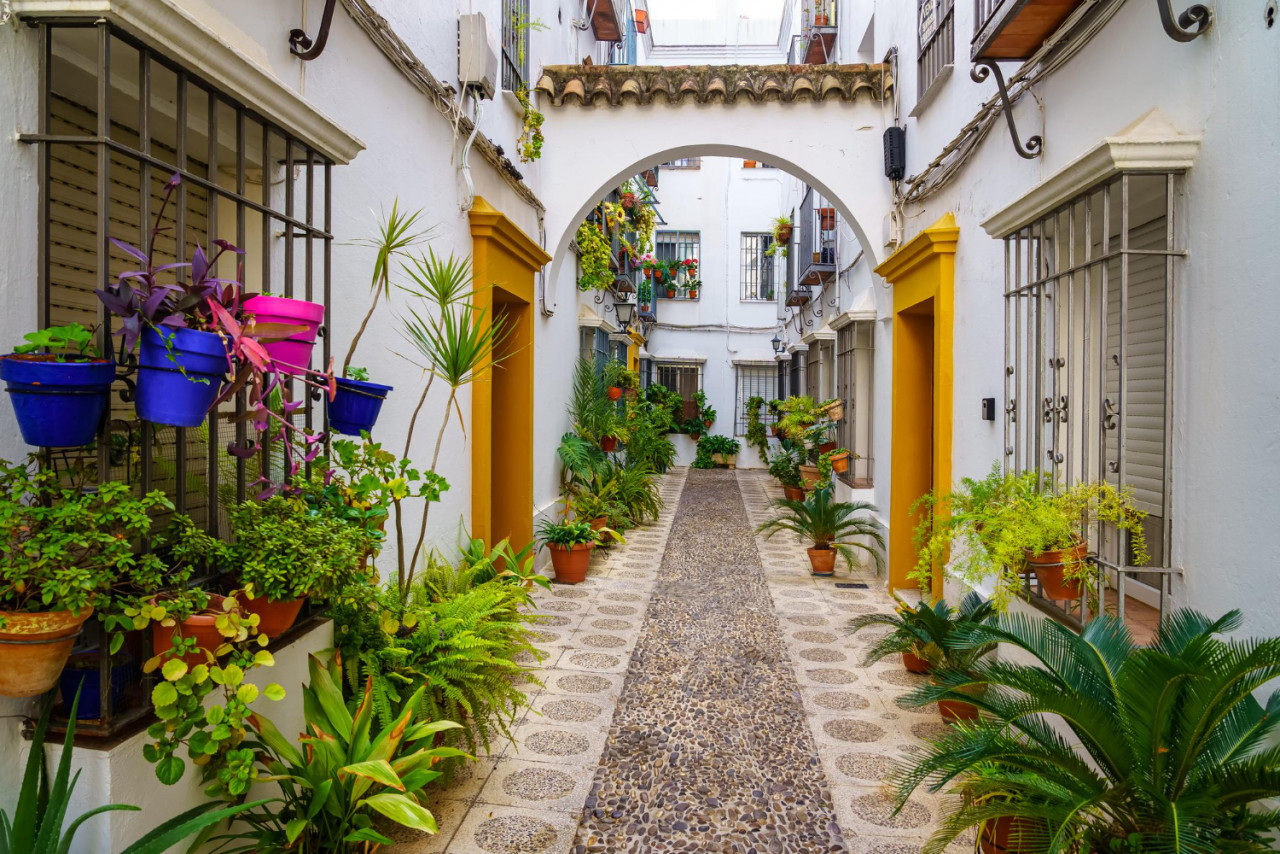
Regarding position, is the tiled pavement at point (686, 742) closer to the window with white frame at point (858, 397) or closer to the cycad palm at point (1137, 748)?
the cycad palm at point (1137, 748)

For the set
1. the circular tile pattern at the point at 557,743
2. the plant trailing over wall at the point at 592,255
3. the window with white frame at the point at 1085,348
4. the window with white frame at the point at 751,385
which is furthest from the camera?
the window with white frame at the point at 751,385

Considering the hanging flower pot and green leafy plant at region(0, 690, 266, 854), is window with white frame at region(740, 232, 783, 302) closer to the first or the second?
the hanging flower pot

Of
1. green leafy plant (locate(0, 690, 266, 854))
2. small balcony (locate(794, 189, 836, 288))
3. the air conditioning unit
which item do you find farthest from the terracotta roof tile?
green leafy plant (locate(0, 690, 266, 854))

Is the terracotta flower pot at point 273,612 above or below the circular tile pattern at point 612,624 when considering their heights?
above

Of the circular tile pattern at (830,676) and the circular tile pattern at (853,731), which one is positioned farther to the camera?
the circular tile pattern at (830,676)

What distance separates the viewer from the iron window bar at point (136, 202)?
187 centimetres

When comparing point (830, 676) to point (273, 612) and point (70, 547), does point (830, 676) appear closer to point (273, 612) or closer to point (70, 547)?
point (273, 612)

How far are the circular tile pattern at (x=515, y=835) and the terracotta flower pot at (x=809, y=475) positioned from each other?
7.77 meters

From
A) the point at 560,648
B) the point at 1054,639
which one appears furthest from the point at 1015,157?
the point at 560,648

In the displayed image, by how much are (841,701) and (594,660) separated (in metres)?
1.45

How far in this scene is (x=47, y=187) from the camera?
1911 mm

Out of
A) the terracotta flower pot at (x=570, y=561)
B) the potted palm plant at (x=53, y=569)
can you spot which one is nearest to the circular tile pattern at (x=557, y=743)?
the potted palm plant at (x=53, y=569)

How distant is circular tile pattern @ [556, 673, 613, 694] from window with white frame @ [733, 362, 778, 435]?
13658 millimetres

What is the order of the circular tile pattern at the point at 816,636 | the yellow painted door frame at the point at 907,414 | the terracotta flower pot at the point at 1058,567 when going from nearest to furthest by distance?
the terracotta flower pot at the point at 1058,567
the circular tile pattern at the point at 816,636
the yellow painted door frame at the point at 907,414
